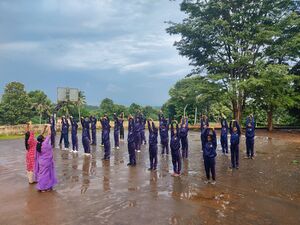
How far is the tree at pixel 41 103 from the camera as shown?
55047mm

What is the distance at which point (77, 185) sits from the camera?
31.3 ft

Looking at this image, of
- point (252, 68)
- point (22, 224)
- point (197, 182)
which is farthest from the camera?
point (252, 68)

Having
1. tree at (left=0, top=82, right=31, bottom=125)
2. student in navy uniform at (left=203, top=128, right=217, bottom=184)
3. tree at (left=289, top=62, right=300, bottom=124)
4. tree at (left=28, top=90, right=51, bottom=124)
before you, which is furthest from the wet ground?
tree at (left=28, top=90, right=51, bottom=124)

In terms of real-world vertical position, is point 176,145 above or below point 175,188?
above

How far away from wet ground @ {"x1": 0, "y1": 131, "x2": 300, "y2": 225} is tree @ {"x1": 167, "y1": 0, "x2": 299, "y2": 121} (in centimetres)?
1653

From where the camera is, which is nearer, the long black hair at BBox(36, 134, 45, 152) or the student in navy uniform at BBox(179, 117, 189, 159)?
the long black hair at BBox(36, 134, 45, 152)

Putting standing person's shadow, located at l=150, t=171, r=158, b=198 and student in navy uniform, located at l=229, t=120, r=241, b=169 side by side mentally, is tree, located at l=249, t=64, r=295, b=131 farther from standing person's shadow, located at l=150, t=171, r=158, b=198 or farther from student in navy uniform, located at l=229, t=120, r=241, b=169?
standing person's shadow, located at l=150, t=171, r=158, b=198

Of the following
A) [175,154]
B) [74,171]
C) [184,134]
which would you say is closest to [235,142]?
[184,134]

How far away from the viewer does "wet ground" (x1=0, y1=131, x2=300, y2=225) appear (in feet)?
22.2

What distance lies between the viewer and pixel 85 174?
11109 millimetres

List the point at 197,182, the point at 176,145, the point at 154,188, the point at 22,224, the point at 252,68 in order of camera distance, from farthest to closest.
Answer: the point at 252,68 < the point at 176,145 < the point at 197,182 < the point at 154,188 < the point at 22,224

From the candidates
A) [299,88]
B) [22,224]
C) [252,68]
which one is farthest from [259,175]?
[299,88]

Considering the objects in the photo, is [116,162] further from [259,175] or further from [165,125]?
[259,175]

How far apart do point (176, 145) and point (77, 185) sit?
3532mm
